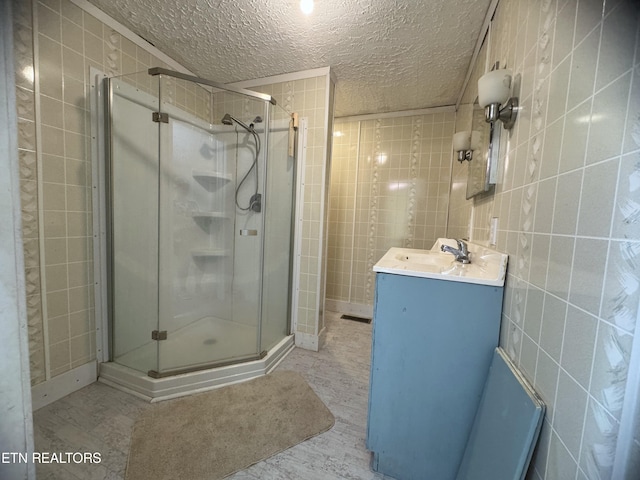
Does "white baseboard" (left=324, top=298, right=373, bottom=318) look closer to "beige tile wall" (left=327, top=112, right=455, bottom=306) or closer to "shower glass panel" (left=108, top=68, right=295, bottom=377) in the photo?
"beige tile wall" (left=327, top=112, right=455, bottom=306)

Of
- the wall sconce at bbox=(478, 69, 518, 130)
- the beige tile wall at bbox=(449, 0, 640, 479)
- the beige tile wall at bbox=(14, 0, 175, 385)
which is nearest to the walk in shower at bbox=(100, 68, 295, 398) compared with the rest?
the beige tile wall at bbox=(14, 0, 175, 385)

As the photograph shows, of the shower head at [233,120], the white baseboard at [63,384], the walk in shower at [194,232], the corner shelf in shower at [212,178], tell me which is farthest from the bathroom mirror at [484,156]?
the white baseboard at [63,384]

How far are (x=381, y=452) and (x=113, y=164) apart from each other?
85.1 inches

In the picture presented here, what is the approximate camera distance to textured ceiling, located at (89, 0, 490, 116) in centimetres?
134

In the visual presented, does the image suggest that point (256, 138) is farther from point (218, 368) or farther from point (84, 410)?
point (84, 410)

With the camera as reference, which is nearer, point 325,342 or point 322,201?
point 322,201

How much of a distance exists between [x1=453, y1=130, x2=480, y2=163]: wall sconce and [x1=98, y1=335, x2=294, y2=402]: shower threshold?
1.98 meters

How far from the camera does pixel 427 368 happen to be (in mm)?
937

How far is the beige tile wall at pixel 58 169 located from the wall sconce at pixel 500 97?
1.90 metres

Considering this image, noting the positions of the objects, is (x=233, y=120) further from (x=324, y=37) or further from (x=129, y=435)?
(x=129, y=435)

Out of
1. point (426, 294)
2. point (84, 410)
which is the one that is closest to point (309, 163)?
point (426, 294)

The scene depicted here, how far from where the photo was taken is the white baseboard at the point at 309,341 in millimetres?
2035

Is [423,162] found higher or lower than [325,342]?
higher

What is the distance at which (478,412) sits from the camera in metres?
0.86
